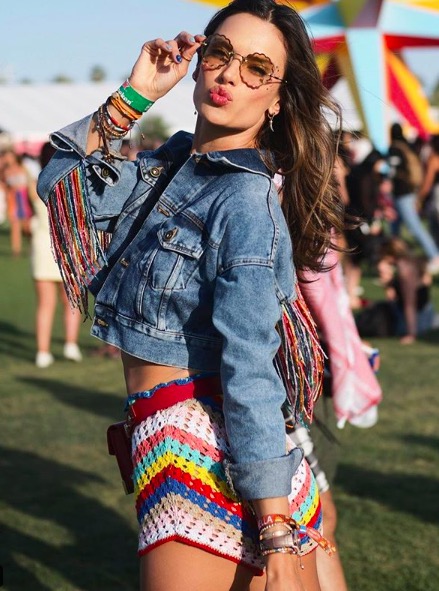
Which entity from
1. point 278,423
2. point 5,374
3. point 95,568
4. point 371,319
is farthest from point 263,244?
point 371,319

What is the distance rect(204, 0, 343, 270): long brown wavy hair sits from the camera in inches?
99.3

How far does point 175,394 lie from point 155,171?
0.60 m

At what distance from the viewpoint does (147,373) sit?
2441mm

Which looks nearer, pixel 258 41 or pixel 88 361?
pixel 258 41

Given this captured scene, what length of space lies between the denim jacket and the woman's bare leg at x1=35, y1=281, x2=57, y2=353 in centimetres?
683

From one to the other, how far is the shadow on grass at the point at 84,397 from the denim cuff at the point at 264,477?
5122 millimetres

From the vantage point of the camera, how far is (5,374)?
29.9ft

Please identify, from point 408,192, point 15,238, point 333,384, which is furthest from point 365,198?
point 15,238

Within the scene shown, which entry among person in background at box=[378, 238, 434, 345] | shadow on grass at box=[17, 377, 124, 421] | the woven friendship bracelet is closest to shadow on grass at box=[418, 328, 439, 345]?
person in background at box=[378, 238, 434, 345]

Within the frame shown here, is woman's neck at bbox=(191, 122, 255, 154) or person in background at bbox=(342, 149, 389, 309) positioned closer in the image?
woman's neck at bbox=(191, 122, 255, 154)

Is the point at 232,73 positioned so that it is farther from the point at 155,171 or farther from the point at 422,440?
the point at 422,440

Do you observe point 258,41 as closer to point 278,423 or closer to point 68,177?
point 68,177

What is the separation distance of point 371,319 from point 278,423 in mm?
8373

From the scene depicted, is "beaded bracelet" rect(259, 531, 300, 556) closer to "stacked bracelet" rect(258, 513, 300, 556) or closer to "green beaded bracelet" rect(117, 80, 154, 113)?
"stacked bracelet" rect(258, 513, 300, 556)
